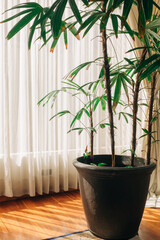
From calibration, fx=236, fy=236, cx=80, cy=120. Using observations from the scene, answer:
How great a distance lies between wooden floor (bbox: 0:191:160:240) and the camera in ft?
5.08

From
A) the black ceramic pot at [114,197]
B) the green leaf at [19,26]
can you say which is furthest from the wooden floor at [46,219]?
the green leaf at [19,26]

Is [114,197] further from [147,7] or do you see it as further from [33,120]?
[33,120]

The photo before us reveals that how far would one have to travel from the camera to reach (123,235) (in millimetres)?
1382

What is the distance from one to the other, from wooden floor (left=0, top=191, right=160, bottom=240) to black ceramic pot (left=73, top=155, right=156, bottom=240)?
23 cm

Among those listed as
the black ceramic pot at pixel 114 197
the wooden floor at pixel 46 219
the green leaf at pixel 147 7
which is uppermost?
the green leaf at pixel 147 7

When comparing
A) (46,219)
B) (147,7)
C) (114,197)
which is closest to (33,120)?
(46,219)

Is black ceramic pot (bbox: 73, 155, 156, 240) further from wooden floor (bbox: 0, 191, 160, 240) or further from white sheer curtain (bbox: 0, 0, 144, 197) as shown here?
white sheer curtain (bbox: 0, 0, 144, 197)

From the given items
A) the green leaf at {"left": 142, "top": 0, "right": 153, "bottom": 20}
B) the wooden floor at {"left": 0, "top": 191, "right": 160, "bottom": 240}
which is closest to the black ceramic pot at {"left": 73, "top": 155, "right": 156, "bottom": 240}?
the wooden floor at {"left": 0, "top": 191, "right": 160, "bottom": 240}

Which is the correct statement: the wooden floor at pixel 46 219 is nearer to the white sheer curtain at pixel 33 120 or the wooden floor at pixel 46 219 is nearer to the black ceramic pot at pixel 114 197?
the white sheer curtain at pixel 33 120

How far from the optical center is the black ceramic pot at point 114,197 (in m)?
1.30

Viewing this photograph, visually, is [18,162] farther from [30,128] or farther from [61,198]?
[61,198]

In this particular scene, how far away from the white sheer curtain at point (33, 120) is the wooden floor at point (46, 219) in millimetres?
112

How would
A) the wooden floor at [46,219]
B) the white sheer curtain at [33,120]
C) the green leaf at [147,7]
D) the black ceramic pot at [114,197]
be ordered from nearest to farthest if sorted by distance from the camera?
the green leaf at [147,7] → the black ceramic pot at [114,197] → the wooden floor at [46,219] → the white sheer curtain at [33,120]

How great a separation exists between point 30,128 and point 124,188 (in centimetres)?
109
